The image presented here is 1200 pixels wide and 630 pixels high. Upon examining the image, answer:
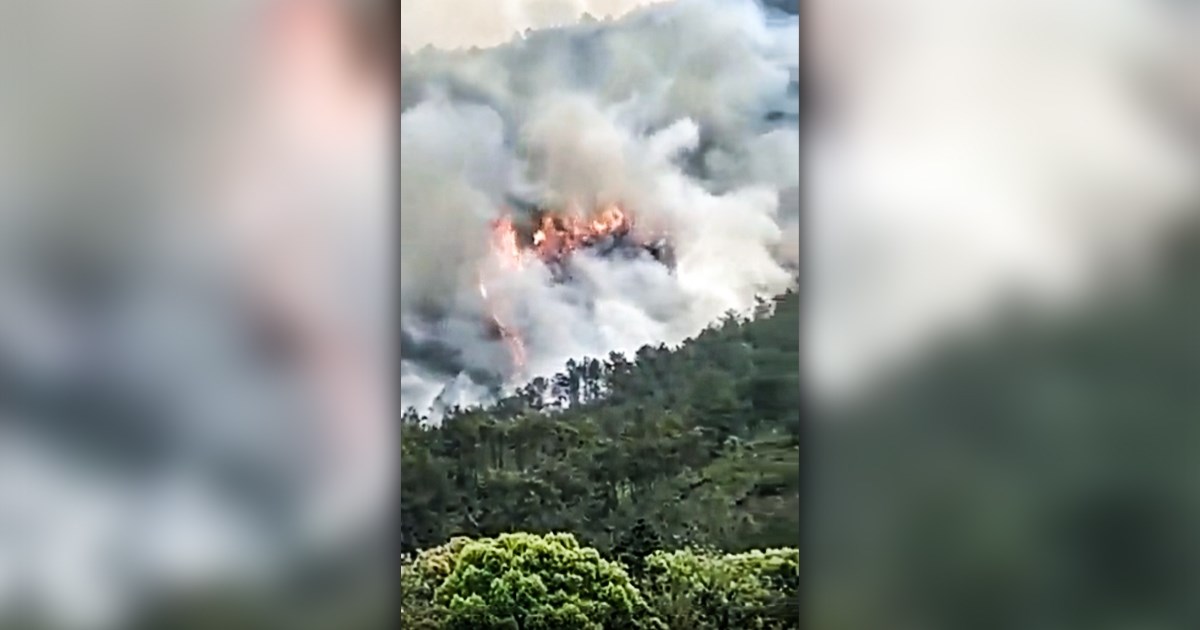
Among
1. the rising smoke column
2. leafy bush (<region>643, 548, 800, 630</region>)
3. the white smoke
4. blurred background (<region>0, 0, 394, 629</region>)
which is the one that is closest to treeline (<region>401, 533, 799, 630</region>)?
leafy bush (<region>643, 548, 800, 630</region>)

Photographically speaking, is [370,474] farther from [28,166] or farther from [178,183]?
[28,166]

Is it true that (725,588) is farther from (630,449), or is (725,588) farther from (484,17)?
(484,17)

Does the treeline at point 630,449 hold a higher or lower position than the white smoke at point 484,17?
lower

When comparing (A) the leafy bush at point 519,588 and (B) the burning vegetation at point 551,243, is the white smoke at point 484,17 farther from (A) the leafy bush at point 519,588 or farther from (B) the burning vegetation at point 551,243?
(A) the leafy bush at point 519,588

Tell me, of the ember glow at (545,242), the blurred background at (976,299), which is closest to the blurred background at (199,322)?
the ember glow at (545,242)

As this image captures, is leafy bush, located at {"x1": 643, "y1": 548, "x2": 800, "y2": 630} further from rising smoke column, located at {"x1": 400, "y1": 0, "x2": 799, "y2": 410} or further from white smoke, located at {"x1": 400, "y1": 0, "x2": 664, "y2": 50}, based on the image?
white smoke, located at {"x1": 400, "y1": 0, "x2": 664, "y2": 50}

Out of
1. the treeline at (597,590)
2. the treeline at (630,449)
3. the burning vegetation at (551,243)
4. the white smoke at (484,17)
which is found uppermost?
the white smoke at (484,17)
